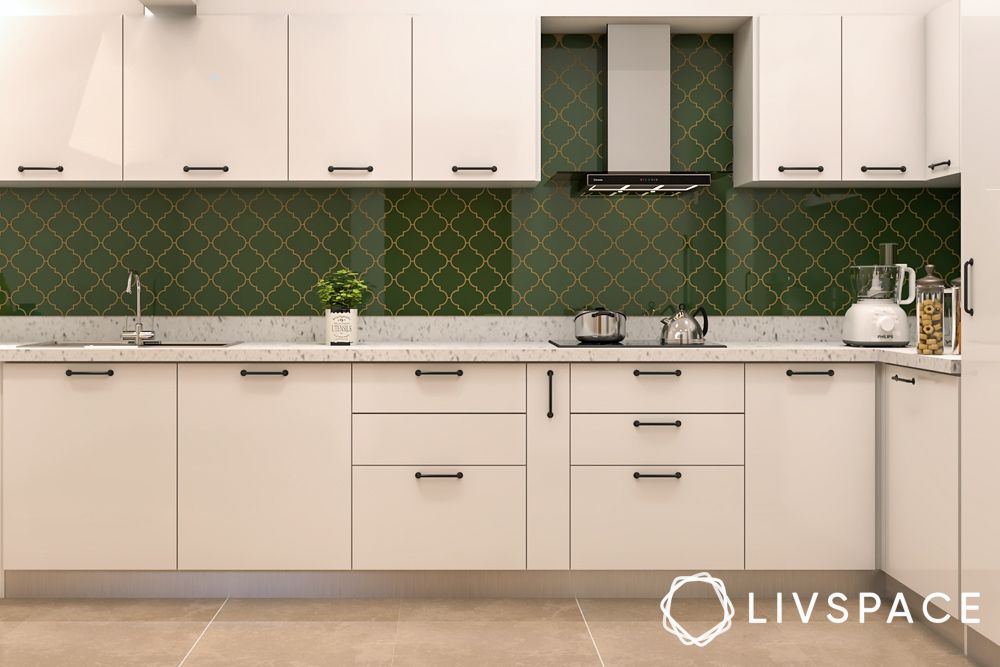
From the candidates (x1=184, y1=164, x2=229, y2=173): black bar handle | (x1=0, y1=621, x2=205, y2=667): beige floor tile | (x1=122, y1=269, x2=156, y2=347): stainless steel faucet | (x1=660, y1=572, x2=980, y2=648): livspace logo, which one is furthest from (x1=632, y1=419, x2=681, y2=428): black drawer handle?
(x1=122, y1=269, x2=156, y2=347): stainless steel faucet

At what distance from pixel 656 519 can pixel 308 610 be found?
1255 mm

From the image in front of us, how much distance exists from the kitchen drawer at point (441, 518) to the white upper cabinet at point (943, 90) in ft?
6.37

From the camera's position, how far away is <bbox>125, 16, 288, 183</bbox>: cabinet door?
3.48 meters

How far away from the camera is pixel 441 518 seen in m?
3.25

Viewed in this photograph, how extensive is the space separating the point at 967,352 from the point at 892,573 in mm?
942

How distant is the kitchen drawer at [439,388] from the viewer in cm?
324

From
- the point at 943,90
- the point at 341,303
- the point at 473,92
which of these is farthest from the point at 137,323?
the point at 943,90

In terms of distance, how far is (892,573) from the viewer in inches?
124

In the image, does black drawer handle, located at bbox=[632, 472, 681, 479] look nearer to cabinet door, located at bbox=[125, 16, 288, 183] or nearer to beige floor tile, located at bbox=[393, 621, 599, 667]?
beige floor tile, located at bbox=[393, 621, 599, 667]

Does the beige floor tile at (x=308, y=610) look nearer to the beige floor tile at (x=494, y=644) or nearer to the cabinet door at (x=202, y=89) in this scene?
the beige floor tile at (x=494, y=644)

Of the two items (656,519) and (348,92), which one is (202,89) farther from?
(656,519)

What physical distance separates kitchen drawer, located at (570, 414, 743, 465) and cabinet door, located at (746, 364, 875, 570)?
0.07 m

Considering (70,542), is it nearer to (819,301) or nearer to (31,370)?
(31,370)

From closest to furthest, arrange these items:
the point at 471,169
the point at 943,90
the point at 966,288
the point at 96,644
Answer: the point at 966,288, the point at 96,644, the point at 943,90, the point at 471,169
